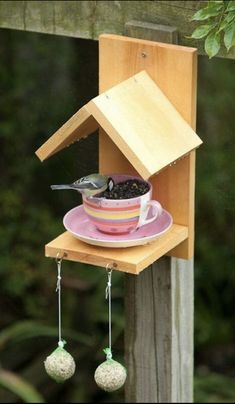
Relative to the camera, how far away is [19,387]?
3.07m

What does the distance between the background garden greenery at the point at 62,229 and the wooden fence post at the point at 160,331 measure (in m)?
0.20

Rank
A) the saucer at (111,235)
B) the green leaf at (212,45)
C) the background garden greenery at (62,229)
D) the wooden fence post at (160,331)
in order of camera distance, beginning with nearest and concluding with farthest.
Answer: the green leaf at (212,45) → the saucer at (111,235) → the wooden fence post at (160,331) → the background garden greenery at (62,229)

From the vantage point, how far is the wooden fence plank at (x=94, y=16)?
217cm

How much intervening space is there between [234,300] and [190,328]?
105 centimetres

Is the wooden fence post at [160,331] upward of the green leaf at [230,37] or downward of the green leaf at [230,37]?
downward

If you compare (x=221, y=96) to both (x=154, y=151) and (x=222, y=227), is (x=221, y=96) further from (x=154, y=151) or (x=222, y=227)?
(x=154, y=151)

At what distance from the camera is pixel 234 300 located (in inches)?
137

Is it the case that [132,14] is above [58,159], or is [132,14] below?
above

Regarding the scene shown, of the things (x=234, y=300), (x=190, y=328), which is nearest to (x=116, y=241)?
(x=190, y=328)

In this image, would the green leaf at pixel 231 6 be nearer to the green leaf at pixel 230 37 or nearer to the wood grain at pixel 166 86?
the green leaf at pixel 230 37

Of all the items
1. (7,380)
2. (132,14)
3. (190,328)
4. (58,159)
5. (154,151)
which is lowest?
(7,380)

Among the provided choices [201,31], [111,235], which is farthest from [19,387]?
[201,31]

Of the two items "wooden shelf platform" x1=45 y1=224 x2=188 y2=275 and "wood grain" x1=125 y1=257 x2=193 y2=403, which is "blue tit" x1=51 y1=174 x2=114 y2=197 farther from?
"wood grain" x1=125 y1=257 x2=193 y2=403

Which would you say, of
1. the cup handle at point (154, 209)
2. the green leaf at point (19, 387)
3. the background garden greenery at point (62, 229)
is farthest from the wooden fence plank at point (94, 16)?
the green leaf at point (19, 387)
